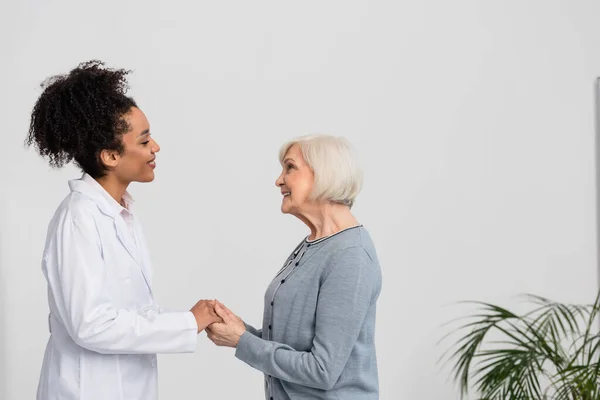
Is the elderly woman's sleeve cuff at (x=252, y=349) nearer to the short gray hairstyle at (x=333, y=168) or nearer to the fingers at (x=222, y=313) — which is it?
the fingers at (x=222, y=313)

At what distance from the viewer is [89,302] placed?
203cm

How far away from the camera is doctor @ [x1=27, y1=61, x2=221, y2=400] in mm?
2064

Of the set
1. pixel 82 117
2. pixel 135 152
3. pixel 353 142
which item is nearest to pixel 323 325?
pixel 135 152

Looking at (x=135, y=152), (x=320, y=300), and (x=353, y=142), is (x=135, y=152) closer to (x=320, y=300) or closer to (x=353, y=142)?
(x=320, y=300)

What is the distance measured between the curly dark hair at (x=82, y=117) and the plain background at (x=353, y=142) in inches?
58.0

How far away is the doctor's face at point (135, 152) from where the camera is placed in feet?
7.35

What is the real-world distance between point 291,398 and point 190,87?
1.99m

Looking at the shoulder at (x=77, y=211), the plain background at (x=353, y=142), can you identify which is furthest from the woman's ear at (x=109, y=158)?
the plain background at (x=353, y=142)

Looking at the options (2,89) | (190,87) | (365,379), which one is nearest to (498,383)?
(365,379)

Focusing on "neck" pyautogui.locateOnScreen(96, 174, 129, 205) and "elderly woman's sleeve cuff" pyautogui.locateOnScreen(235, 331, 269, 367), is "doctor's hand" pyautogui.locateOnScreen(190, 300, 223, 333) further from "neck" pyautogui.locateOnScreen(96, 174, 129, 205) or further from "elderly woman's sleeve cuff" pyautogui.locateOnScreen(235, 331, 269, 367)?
"neck" pyautogui.locateOnScreen(96, 174, 129, 205)

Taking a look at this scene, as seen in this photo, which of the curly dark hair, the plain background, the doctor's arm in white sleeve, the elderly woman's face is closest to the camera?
the doctor's arm in white sleeve

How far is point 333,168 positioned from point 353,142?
1.89m

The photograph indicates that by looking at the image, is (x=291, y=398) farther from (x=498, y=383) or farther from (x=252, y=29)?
(x=252, y=29)

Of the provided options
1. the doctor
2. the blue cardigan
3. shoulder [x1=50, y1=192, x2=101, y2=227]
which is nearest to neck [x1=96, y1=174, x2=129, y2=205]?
the doctor
